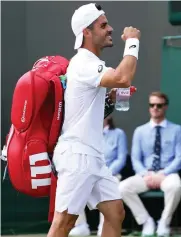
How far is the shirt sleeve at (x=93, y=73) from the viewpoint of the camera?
5.36 m

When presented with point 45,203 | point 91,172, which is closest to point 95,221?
point 45,203

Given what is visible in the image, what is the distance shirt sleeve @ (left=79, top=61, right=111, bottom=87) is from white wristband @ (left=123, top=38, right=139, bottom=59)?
0.16 meters

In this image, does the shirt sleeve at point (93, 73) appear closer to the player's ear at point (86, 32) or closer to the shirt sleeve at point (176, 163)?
the player's ear at point (86, 32)

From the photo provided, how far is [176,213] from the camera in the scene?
9.58 metres

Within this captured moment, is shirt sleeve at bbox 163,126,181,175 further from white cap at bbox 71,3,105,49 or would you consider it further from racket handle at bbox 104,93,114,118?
white cap at bbox 71,3,105,49

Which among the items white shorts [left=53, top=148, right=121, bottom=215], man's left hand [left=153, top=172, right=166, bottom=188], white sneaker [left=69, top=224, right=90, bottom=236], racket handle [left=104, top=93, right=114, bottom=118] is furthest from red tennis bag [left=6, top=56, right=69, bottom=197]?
white sneaker [left=69, top=224, right=90, bottom=236]

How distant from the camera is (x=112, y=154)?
9430mm

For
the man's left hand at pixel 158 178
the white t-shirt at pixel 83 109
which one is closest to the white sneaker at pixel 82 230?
the man's left hand at pixel 158 178

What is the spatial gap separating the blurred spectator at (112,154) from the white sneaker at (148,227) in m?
0.51

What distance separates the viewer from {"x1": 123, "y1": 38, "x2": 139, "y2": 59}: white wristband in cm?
540

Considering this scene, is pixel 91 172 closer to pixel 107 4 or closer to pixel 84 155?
pixel 84 155

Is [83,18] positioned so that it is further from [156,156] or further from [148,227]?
[148,227]

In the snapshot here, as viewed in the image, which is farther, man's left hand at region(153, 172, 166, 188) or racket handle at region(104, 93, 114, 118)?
man's left hand at region(153, 172, 166, 188)

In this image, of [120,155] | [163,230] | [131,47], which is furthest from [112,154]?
[131,47]
